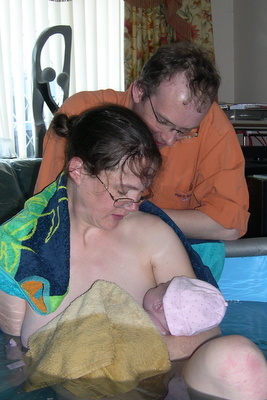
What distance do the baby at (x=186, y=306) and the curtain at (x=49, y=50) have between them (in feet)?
8.36

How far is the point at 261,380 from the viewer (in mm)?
1105

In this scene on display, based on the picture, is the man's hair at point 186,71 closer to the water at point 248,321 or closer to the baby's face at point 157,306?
the baby's face at point 157,306

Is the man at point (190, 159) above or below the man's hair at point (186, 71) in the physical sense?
below

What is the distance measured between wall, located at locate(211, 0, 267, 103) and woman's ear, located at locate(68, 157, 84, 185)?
3066 millimetres

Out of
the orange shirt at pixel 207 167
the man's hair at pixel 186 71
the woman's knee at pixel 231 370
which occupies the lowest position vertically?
the woman's knee at pixel 231 370

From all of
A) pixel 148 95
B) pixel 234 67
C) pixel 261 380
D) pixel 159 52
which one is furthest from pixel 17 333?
pixel 234 67

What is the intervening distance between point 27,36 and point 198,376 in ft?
10.8

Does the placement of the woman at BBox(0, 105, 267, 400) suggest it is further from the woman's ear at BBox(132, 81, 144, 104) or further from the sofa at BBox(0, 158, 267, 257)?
the sofa at BBox(0, 158, 267, 257)

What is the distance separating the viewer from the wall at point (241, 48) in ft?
13.5

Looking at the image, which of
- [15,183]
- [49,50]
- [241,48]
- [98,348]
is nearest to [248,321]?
[98,348]

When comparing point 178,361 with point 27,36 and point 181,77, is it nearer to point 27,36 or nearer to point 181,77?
point 181,77

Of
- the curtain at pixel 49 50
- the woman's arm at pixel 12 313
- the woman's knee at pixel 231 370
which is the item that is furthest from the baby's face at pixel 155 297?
the curtain at pixel 49 50

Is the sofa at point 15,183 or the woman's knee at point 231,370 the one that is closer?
the woman's knee at point 231,370

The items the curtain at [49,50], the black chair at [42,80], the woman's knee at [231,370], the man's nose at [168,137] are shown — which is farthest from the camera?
the curtain at [49,50]
